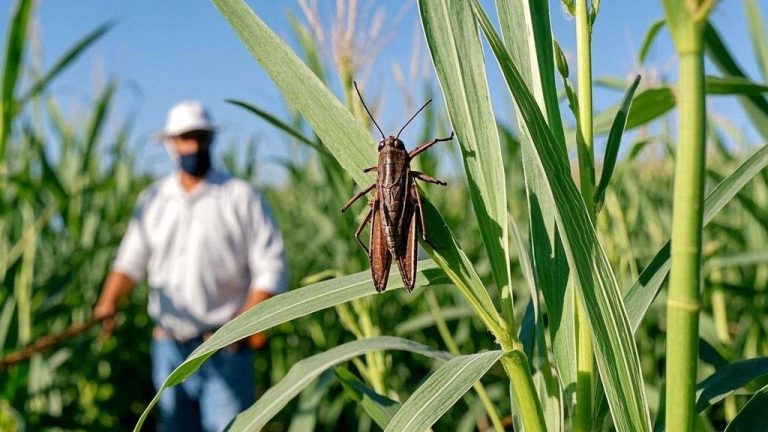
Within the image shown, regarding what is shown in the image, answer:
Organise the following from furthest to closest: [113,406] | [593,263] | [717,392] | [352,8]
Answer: [113,406]
[352,8]
[717,392]
[593,263]

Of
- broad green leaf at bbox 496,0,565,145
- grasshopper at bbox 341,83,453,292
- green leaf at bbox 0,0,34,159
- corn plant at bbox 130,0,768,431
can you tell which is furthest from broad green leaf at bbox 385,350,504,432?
green leaf at bbox 0,0,34,159

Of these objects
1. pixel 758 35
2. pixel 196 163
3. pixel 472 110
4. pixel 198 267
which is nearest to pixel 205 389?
pixel 198 267

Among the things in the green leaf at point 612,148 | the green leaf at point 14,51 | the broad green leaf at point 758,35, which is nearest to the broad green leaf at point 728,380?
the green leaf at point 612,148

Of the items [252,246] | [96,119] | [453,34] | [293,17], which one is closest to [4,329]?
[96,119]

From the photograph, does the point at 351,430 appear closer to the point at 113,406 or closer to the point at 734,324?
the point at 113,406

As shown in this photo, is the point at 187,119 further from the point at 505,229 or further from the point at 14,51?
the point at 505,229

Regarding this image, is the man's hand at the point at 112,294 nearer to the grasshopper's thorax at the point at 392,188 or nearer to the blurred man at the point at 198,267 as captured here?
the blurred man at the point at 198,267
